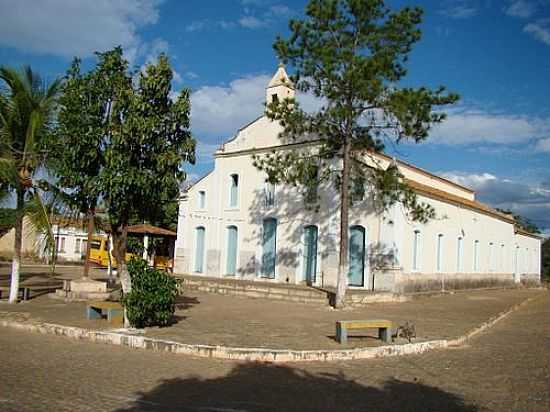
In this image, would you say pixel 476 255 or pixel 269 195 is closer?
pixel 269 195

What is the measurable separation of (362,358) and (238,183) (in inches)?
729

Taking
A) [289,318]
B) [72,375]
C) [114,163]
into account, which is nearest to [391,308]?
[289,318]

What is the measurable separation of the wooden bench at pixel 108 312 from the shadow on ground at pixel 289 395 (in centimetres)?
452

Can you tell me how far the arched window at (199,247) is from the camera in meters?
28.3

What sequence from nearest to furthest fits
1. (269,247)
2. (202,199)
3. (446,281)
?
(269,247) → (446,281) → (202,199)

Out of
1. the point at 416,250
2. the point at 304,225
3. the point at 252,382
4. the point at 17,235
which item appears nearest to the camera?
the point at 252,382

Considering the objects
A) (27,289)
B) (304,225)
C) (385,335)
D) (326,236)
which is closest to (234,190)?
(304,225)

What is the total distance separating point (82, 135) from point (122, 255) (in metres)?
2.77

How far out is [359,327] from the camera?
33.4 ft

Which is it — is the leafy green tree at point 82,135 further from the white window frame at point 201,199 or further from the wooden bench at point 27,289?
the white window frame at point 201,199

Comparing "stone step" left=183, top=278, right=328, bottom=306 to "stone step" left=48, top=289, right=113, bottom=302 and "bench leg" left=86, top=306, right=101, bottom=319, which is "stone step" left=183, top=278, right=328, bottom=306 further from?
"bench leg" left=86, top=306, right=101, bottom=319

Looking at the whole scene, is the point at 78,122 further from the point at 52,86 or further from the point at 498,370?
the point at 498,370

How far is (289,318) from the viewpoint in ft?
45.5

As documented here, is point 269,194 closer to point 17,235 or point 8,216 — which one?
point 8,216
